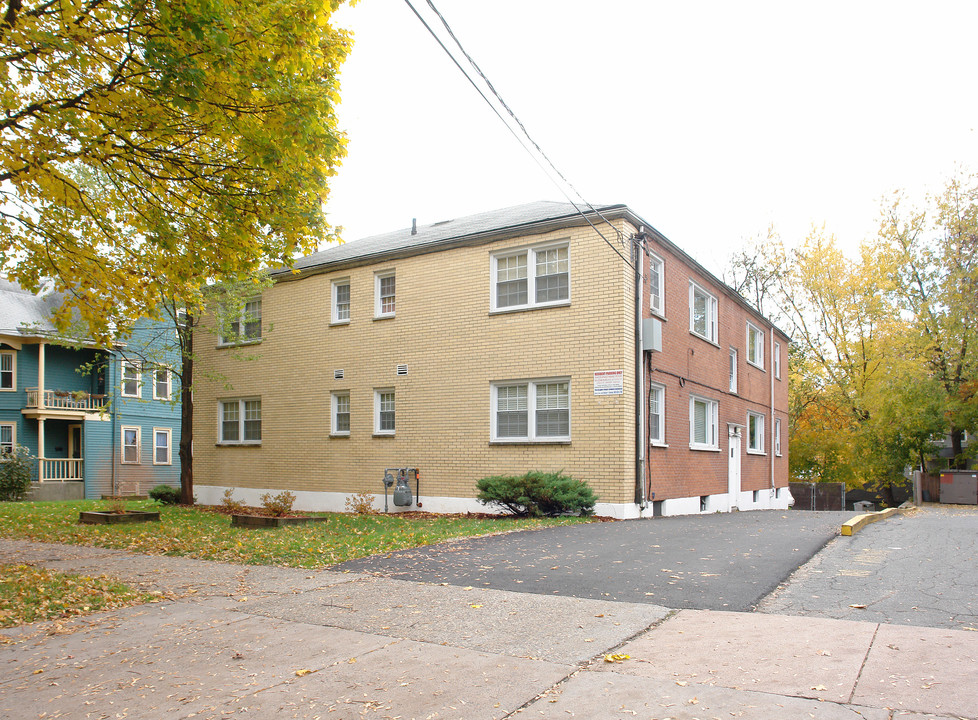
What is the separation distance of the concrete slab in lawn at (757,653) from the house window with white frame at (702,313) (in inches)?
564

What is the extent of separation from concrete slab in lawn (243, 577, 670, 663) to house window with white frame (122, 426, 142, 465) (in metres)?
29.3

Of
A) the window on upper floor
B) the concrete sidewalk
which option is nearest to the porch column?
the window on upper floor

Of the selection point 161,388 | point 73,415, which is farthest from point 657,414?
point 161,388

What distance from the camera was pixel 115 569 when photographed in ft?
30.6

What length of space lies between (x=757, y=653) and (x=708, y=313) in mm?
17141

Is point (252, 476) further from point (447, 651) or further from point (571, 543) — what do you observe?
point (447, 651)

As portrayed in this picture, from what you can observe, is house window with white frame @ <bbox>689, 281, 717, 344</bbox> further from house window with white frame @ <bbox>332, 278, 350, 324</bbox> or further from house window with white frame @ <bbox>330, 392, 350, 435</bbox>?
house window with white frame @ <bbox>330, 392, 350, 435</bbox>

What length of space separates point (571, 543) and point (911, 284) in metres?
32.4

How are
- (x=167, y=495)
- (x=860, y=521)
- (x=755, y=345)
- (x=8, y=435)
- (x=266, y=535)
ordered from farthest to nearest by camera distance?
1. (x=8, y=435)
2. (x=755, y=345)
3. (x=167, y=495)
4. (x=860, y=521)
5. (x=266, y=535)

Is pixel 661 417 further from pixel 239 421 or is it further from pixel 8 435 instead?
pixel 8 435

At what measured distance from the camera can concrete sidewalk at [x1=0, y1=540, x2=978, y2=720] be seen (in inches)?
177

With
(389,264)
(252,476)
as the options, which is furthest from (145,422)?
(389,264)

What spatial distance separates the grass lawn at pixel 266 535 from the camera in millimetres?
10172

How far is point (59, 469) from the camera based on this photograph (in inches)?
1241
